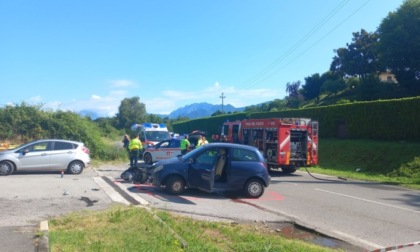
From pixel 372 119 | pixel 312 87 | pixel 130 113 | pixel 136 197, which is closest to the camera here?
pixel 136 197

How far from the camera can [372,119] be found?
25.9 metres

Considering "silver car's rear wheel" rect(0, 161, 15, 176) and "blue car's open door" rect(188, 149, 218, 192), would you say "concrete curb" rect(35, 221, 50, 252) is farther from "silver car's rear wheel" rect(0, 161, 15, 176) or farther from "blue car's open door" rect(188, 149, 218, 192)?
"silver car's rear wheel" rect(0, 161, 15, 176)

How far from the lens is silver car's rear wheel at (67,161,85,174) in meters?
18.0

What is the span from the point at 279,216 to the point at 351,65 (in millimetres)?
64069

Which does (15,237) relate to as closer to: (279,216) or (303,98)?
(279,216)

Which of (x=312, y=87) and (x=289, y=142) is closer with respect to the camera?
(x=289, y=142)

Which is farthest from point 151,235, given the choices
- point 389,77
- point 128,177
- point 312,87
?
point 312,87

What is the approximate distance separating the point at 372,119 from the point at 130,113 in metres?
88.1

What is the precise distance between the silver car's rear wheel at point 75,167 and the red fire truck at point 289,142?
874cm

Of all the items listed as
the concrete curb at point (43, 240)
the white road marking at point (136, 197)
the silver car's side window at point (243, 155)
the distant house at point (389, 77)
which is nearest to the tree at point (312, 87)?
the distant house at point (389, 77)

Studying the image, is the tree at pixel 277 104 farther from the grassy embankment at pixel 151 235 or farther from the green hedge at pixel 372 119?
the grassy embankment at pixel 151 235

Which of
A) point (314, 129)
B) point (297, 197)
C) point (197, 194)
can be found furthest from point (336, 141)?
point (197, 194)

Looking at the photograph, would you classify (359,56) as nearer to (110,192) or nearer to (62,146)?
(62,146)

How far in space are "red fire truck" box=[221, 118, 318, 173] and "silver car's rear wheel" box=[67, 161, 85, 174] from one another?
8745 mm
